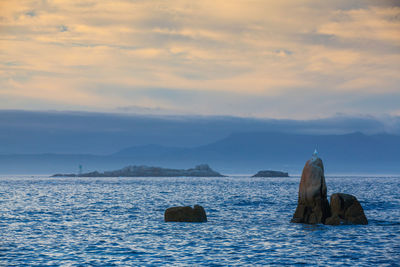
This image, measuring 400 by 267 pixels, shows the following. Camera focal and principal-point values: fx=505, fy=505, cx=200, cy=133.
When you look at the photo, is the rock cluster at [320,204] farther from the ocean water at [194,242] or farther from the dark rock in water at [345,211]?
the ocean water at [194,242]

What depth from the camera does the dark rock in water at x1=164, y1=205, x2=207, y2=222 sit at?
46.6m

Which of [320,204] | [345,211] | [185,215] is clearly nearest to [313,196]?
[320,204]

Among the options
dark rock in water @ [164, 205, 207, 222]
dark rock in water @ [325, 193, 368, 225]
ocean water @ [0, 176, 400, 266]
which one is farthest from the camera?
dark rock in water @ [164, 205, 207, 222]

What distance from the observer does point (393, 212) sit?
192ft

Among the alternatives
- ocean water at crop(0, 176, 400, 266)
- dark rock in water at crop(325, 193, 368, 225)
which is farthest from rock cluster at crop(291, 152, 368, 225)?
ocean water at crop(0, 176, 400, 266)

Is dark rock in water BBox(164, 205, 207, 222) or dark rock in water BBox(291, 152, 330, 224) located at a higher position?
dark rock in water BBox(291, 152, 330, 224)

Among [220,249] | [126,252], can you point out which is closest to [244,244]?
[220,249]

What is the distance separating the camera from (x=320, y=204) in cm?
4394

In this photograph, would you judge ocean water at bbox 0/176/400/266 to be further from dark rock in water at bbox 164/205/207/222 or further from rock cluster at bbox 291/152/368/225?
rock cluster at bbox 291/152/368/225

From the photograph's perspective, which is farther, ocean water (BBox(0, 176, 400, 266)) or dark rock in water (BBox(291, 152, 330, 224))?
dark rock in water (BBox(291, 152, 330, 224))

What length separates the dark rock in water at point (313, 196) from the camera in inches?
1710

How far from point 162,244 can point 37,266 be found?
954 centimetres

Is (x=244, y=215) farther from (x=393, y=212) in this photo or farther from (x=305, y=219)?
(x=393, y=212)

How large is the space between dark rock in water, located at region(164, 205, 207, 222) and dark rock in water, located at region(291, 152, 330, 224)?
29.6ft
